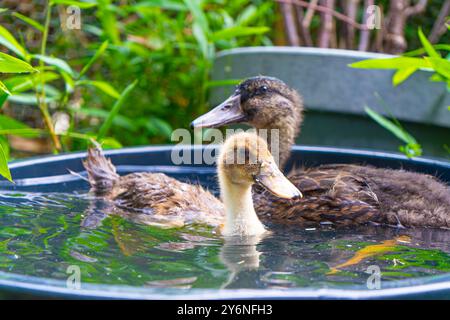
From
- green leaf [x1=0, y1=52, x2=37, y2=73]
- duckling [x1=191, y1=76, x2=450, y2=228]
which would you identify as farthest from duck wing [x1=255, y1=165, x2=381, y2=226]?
green leaf [x1=0, y1=52, x2=37, y2=73]

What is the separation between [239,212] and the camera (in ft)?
10.3

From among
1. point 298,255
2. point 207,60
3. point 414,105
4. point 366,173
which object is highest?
point 207,60

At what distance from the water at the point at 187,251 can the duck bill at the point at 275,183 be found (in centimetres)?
19

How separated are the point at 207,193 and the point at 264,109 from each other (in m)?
0.52

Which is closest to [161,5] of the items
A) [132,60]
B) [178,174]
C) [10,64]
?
[132,60]

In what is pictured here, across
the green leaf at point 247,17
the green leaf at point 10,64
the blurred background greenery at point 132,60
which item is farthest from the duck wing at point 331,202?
the green leaf at point 247,17

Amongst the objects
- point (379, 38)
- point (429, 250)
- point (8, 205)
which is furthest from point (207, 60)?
point (429, 250)

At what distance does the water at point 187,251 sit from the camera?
236cm

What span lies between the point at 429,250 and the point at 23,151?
147 inches

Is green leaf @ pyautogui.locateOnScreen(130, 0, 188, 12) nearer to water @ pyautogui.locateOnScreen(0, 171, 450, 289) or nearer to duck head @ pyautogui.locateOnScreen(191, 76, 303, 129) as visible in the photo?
duck head @ pyautogui.locateOnScreen(191, 76, 303, 129)

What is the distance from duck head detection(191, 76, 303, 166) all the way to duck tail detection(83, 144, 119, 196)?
19.0 inches

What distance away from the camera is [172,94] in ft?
19.1

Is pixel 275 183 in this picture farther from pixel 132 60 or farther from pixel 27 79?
pixel 132 60

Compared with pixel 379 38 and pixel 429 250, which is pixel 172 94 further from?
pixel 429 250
